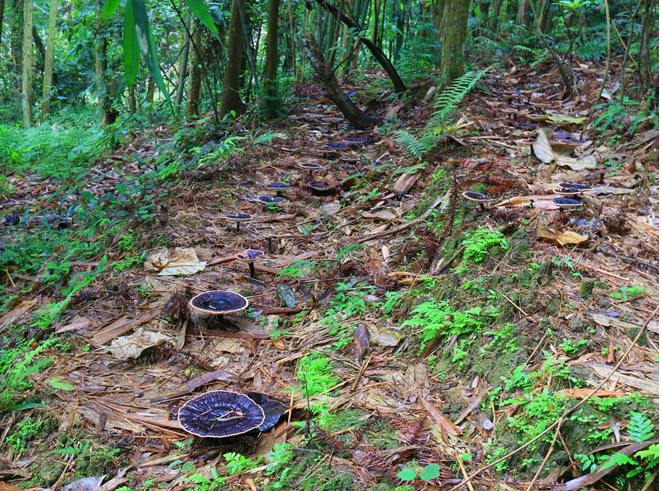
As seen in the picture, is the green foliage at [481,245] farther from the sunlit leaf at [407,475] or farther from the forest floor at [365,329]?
the sunlit leaf at [407,475]

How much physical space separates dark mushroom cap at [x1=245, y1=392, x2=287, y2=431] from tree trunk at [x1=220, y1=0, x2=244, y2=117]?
5.47 m

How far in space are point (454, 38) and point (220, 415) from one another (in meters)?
6.18

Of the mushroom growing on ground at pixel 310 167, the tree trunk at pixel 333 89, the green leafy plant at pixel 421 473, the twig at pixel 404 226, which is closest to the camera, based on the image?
the green leafy plant at pixel 421 473

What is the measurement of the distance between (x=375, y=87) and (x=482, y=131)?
11.5ft

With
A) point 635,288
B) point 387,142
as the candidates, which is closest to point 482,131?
point 387,142

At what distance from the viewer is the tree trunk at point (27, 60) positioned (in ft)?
41.9

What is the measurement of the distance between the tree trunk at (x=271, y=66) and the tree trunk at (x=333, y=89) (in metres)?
1.01

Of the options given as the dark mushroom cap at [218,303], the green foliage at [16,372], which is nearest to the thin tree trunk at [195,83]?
the dark mushroom cap at [218,303]

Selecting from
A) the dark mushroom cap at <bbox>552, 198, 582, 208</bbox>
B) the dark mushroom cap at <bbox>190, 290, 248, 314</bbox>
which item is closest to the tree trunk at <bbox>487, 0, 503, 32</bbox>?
the dark mushroom cap at <bbox>552, 198, 582, 208</bbox>

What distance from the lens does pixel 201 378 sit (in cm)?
318

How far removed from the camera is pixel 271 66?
25.3 feet

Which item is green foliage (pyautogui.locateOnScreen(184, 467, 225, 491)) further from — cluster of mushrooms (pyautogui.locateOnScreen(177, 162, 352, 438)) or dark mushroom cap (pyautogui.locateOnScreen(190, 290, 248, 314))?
dark mushroom cap (pyautogui.locateOnScreen(190, 290, 248, 314))

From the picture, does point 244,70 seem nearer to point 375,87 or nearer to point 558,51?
point 375,87

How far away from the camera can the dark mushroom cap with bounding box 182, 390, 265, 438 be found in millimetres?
2516
